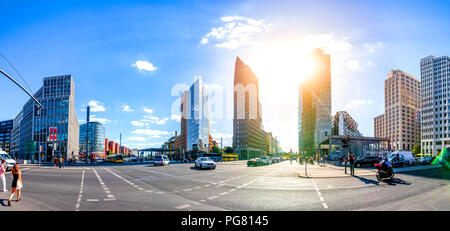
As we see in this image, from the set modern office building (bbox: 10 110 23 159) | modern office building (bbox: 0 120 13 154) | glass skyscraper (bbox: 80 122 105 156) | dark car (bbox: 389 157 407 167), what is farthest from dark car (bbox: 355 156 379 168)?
modern office building (bbox: 0 120 13 154)

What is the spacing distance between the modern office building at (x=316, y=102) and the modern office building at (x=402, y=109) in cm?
4438

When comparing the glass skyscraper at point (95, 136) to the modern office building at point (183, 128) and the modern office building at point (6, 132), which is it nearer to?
the modern office building at point (6, 132)

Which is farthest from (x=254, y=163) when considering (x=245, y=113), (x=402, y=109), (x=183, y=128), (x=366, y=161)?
(x=402, y=109)

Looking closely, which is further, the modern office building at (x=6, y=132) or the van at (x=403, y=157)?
the modern office building at (x=6, y=132)

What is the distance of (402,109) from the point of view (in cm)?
15338

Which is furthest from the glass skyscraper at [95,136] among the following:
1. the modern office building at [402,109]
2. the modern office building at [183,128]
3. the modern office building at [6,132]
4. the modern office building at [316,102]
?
the modern office building at [402,109]

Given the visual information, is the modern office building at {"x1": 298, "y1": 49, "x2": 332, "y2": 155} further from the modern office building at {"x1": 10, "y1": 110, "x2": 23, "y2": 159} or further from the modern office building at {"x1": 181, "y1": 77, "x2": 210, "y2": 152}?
the modern office building at {"x1": 10, "y1": 110, "x2": 23, "y2": 159}

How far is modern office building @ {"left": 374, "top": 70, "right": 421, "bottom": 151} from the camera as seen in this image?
153m

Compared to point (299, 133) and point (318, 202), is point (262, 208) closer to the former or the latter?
point (318, 202)

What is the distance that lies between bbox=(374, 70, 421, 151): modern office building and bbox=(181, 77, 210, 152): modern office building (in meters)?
121

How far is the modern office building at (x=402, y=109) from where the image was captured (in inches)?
6033

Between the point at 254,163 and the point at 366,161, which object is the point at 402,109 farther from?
the point at 254,163

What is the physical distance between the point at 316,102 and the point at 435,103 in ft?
183

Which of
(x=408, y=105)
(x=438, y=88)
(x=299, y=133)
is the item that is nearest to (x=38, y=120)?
(x=299, y=133)
